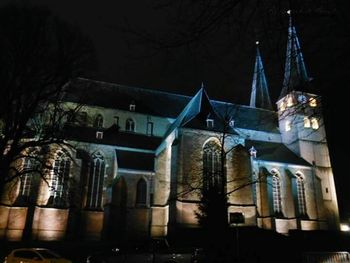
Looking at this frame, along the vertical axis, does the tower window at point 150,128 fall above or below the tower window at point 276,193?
above

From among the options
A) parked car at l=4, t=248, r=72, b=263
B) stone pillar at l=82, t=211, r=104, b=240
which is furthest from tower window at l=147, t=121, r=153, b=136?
parked car at l=4, t=248, r=72, b=263

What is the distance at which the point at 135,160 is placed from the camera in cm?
3062

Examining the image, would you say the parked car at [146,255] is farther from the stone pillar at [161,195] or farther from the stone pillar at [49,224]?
the stone pillar at [49,224]

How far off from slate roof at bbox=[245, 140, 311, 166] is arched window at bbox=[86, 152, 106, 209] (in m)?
14.5

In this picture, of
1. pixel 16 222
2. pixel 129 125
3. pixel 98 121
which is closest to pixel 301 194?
pixel 129 125

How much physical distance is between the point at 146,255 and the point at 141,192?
15649mm

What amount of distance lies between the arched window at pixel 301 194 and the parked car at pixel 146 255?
71.6 ft

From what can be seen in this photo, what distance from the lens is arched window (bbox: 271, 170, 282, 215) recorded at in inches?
1271

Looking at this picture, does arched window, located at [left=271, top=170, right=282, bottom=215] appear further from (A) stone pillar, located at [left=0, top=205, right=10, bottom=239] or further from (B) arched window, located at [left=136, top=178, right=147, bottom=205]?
(A) stone pillar, located at [left=0, top=205, right=10, bottom=239]

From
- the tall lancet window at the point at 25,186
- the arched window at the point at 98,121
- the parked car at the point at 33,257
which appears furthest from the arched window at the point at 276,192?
the parked car at the point at 33,257

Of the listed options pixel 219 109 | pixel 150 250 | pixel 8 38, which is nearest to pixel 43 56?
pixel 8 38

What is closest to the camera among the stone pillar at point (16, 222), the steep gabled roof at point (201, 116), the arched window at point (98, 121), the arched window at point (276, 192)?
the stone pillar at point (16, 222)

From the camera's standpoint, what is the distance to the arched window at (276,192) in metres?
32.3

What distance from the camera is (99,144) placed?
30594 millimetres
